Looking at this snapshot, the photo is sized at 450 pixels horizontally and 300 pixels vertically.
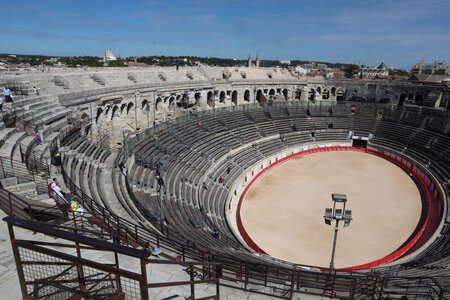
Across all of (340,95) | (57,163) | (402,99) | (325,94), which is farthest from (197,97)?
(402,99)

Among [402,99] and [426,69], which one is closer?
[402,99]

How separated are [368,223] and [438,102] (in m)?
31.3

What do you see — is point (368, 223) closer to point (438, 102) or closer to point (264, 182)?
point (264, 182)

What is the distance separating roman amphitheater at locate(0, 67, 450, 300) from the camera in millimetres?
8805

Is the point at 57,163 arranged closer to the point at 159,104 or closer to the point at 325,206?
the point at 325,206

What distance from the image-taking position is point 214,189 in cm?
2853

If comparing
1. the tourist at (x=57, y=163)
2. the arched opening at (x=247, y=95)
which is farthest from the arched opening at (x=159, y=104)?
the tourist at (x=57, y=163)

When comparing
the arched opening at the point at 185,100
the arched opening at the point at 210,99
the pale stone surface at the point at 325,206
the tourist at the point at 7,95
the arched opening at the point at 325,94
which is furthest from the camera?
the arched opening at the point at 325,94

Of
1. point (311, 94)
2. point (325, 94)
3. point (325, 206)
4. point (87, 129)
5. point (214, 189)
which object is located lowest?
point (325, 206)

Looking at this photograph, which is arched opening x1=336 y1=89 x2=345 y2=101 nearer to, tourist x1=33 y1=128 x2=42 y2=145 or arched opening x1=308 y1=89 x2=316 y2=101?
arched opening x1=308 y1=89 x2=316 y2=101

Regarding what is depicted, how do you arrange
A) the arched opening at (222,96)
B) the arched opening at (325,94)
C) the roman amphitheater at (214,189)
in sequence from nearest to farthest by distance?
1. the roman amphitheater at (214,189)
2. the arched opening at (222,96)
3. the arched opening at (325,94)

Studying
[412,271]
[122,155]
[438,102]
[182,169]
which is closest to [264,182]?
[182,169]

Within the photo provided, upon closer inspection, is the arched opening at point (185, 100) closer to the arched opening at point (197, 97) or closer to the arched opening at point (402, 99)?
the arched opening at point (197, 97)

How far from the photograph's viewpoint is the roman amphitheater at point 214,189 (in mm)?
8805
